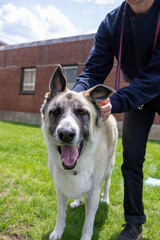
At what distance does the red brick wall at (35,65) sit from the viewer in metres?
13.8

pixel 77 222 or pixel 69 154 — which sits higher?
pixel 69 154

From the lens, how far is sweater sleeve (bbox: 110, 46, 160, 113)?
1.87 meters

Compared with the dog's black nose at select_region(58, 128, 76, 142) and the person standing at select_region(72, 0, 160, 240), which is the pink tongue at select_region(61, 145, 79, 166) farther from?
the person standing at select_region(72, 0, 160, 240)

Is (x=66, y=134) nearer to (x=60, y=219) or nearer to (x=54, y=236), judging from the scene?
(x=60, y=219)

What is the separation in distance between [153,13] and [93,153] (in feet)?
5.10

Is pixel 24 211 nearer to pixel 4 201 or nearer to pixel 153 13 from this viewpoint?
pixel 4 201

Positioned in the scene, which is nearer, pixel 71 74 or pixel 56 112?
pixel 56 112

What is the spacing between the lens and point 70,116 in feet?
6.27

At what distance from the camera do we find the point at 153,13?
6.70ft

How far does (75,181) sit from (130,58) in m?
1.49

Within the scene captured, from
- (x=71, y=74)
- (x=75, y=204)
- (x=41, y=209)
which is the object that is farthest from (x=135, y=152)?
(x=71, y=74)

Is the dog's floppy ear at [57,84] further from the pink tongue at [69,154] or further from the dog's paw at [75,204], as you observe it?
the dog's paw at [75,204]

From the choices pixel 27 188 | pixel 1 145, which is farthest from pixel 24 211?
pixel 1 145

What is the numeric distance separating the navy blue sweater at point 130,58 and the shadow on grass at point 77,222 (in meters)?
1.55
